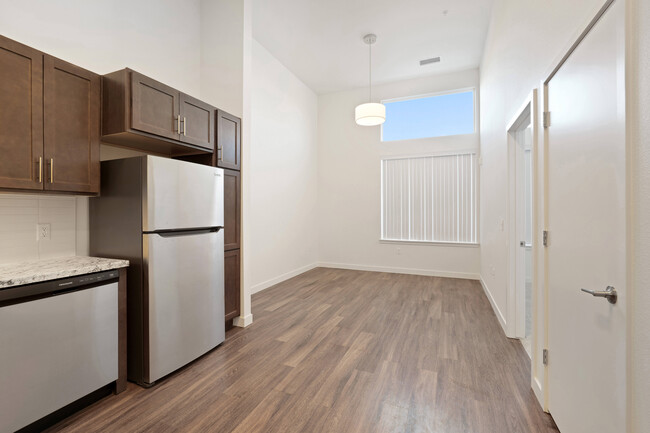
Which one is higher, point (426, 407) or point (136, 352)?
point (136, 352)

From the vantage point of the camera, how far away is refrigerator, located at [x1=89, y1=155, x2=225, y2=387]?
205 centimetres

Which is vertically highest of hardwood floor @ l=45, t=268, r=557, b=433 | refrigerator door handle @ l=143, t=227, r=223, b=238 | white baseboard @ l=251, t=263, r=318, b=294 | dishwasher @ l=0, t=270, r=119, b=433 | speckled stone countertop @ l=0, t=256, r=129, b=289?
refrigerator door handle @ l=143, t=227, r=223, b=238

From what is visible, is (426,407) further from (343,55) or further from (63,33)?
(343,55)

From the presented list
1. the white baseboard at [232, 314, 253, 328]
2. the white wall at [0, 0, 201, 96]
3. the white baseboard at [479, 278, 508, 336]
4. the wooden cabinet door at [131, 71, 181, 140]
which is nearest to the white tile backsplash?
the wooden cabinet door at [131, 71, 181, 140]

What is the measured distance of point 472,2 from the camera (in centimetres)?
353

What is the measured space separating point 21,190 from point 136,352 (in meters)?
1.27

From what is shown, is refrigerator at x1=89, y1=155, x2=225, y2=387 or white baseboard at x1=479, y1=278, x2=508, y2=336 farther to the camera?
white baseboard at x1=479, y1=278, x2=508, y2=336

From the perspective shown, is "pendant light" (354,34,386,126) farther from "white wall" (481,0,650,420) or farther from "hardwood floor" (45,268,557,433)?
"hardwood floor" (45,268,557,433)

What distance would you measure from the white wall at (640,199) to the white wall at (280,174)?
347 centimetres

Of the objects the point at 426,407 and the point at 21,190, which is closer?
the point at 21,190

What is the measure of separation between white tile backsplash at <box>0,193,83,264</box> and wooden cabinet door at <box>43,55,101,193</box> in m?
0.34

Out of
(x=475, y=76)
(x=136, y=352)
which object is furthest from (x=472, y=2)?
(x=136, y=352)

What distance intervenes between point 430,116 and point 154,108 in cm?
480

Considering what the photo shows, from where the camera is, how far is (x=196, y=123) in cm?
259
